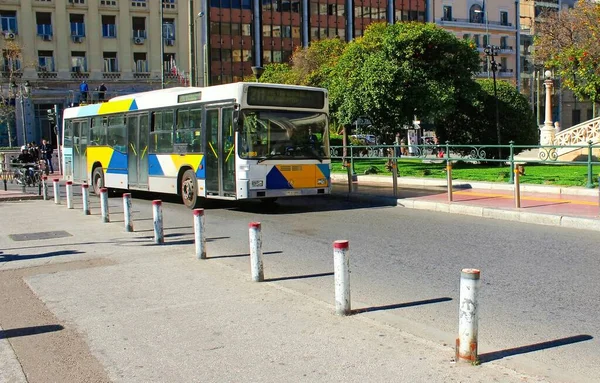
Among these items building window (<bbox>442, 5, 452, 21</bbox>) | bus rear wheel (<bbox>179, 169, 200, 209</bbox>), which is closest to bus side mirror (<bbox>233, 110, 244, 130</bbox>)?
bus rear wheel (<bbox>179, 169, 200, 209</bbox>)

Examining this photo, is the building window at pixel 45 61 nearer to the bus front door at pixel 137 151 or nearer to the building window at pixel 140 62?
the building window at pixel 140 62

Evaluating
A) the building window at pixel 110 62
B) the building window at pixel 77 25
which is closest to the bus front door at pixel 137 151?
the building window at pixel 110 62

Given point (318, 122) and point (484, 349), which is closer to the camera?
point (484, 349)

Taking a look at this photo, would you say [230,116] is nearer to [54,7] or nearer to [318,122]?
[318,122]

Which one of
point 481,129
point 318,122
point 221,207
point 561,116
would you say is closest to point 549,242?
point 318,122

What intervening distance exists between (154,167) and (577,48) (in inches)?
1003

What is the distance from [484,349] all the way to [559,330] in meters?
0.97

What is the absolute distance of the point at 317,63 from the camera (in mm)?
41469

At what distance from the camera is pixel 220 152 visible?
15.3 metres

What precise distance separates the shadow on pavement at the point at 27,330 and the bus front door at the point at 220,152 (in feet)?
28.7

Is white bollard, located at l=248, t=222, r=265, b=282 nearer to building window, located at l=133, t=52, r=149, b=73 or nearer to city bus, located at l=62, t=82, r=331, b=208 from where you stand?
city bus, located at l=62, t=82, r=331, b=208

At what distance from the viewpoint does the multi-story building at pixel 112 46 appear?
54.8 m

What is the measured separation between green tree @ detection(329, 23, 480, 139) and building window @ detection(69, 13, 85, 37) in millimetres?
37381

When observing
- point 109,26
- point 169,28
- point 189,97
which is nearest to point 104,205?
point 189,97
